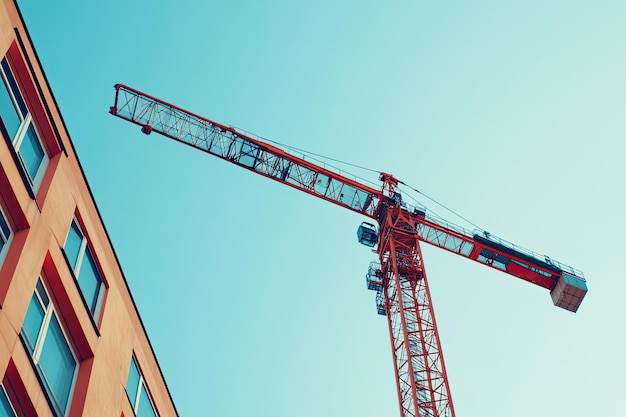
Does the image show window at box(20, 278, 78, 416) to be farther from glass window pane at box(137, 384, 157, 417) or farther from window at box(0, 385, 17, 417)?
glass window pane at box(137, 384, 157, 417)

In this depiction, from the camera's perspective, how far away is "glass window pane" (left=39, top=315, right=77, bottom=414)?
15.1 meters

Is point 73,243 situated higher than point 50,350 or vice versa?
point 73,243

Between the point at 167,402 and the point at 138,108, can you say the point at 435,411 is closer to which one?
the point at 167,402

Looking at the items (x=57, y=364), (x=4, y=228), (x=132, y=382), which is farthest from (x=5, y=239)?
(x=132, y=382)

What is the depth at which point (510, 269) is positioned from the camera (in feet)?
163

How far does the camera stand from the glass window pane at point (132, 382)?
18.5 m

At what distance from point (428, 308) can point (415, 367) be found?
456 cm

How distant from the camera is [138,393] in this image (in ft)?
62.4

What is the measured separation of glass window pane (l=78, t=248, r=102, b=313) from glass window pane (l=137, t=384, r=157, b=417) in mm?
2988

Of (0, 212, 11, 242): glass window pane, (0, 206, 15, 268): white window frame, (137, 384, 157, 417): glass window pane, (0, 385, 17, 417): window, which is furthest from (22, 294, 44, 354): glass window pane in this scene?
(137, 384, 157, 417): glass window pane

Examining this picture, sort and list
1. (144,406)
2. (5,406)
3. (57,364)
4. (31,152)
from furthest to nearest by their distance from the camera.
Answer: (144,406), (31,152), (57,364), (5,406)

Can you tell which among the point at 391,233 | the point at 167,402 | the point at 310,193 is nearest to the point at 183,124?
the point at 310,193

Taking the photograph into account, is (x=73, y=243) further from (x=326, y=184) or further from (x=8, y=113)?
(x=326, y=184)

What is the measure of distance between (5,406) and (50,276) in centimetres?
327
